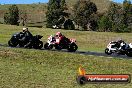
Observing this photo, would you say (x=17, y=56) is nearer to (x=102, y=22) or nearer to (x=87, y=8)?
(x=102, y=22)

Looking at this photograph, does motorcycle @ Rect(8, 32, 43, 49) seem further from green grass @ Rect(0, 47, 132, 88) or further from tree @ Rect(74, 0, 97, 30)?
tree @ Rect(74, 0, 97, 30)

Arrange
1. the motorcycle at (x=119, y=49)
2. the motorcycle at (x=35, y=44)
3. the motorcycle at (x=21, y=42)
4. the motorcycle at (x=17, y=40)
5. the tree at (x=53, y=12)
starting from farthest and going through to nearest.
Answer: the tree at (x=53, y=12), the motorcycle at (x=119, y=49), the motorcycle at (x=17, y=40), the motorcycle at (x=21, y=42), the motorcycle at (x=35, y=44)

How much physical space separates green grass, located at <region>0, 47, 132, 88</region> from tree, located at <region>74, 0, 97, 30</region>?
320 ft

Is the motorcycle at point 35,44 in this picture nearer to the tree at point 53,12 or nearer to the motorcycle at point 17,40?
the motorcycle at point 17,40

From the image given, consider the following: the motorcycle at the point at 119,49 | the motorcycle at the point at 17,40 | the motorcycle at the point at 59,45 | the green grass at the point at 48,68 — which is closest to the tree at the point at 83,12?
the motorcycle at the point at 119,49

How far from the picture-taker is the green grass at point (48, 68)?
1852 centimetres

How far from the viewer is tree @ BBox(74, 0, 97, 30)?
413 feet

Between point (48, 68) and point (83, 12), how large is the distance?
4233 inches

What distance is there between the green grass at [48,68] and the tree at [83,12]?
9768 cm

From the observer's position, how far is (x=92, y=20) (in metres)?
128

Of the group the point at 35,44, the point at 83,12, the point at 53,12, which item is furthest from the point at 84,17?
the point at 35,44

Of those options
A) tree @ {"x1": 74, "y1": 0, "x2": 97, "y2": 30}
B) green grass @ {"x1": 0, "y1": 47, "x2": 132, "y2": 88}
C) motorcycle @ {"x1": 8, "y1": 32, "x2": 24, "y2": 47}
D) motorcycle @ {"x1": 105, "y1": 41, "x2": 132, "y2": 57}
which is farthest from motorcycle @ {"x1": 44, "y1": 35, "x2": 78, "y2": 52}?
tree @ {"x1": 74, "y1": 0, "x2": 97, "y2": 30}

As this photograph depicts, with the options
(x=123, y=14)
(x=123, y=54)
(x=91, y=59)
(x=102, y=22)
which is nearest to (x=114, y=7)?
(x=123, y=14)

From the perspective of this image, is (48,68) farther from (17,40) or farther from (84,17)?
(84,17)
